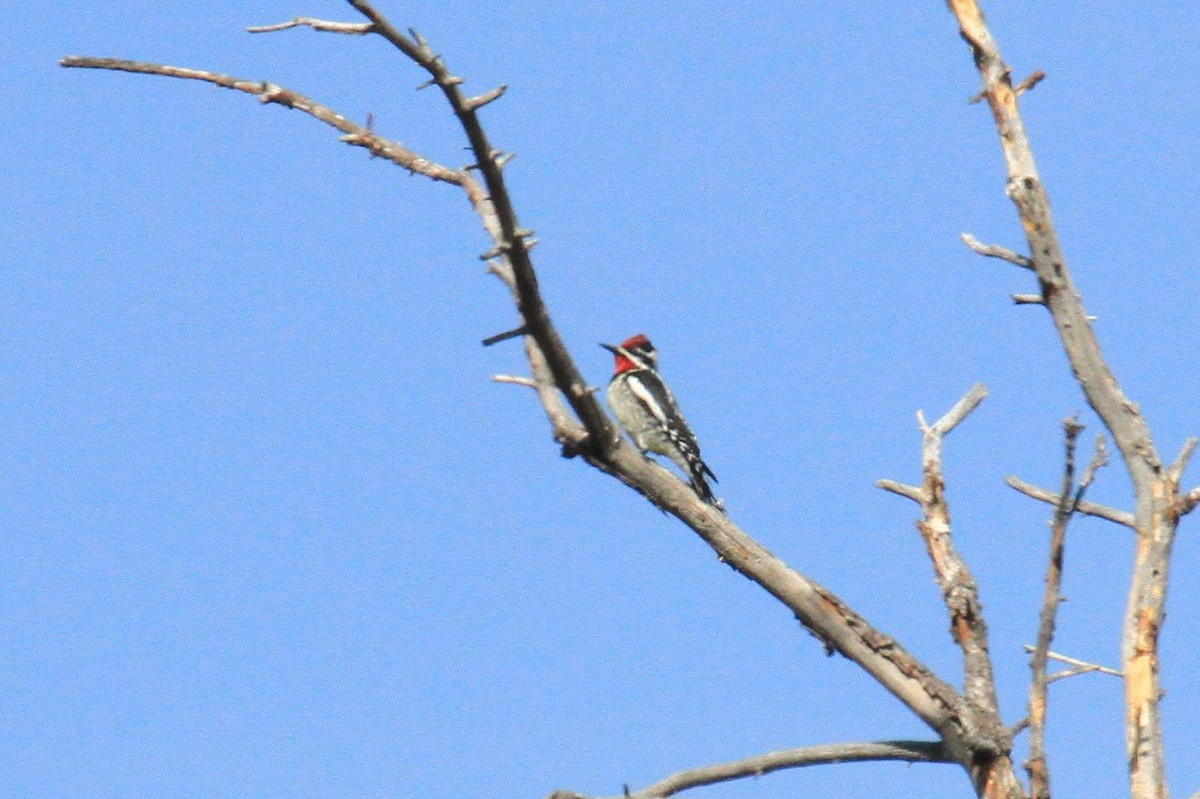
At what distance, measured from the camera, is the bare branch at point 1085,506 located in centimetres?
694

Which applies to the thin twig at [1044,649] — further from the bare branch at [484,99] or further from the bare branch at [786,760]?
the bare branch at [484,99]

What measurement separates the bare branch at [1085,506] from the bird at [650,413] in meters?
4.04

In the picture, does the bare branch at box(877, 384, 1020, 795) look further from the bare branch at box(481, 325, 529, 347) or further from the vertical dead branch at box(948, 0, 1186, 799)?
the bare branch at box(481, 325, 529, 347)

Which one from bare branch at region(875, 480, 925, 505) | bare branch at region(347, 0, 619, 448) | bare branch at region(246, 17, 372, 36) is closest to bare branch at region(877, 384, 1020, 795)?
bare branch at region(875, 480, 925, 505)

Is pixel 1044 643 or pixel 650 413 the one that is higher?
pixel 650 413

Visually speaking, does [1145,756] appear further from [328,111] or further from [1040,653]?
[328,111]

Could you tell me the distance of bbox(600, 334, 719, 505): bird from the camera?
11.8 metres

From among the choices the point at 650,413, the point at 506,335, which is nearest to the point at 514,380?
the point at 506,335

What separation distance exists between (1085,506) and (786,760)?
1.63m

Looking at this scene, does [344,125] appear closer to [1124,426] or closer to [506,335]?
[506,335]

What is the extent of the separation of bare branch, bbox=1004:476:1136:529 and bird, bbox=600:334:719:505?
4.04 m

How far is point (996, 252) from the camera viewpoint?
7.27m

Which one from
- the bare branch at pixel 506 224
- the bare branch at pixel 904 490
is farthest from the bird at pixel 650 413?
the bare branch at pixel 506 224

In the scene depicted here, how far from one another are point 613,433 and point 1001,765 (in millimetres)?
1967
